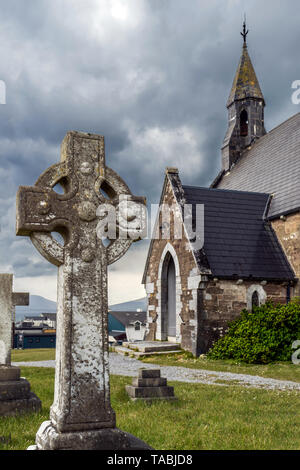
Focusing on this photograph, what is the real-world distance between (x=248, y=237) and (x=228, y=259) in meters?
1.78

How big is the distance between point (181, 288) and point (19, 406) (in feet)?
34.1

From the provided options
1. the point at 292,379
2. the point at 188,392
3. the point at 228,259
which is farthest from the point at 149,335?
the point at 188,392

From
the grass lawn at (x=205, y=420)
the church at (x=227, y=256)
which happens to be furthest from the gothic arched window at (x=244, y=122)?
the grass lawn at (x=205, y=420)

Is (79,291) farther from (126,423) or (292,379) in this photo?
(292,379)

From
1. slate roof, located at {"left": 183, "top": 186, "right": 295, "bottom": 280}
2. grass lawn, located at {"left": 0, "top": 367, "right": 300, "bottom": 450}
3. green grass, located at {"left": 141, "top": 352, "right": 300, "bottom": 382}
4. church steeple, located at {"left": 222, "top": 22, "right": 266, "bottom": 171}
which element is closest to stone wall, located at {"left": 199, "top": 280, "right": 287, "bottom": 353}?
slate roof, located at {"left": 183, "top": 186, "right": 295, "bottom": 280}

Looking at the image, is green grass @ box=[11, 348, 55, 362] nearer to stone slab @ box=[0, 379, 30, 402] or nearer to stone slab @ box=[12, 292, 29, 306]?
stone slab @ box=[12, 292, 29, 306]

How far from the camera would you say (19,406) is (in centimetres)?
625

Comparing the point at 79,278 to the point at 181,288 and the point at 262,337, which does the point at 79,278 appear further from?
the point at 181,288

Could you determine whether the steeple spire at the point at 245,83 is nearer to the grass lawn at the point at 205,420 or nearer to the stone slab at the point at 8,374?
the grass lawn at the point at 205,420

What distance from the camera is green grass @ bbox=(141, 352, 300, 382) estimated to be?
1121 cm

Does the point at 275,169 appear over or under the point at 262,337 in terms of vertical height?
over

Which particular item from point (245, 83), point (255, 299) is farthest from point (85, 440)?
point (245, 83)

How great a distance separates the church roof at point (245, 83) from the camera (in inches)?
1118

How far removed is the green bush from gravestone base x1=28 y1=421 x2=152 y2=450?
10160mm
